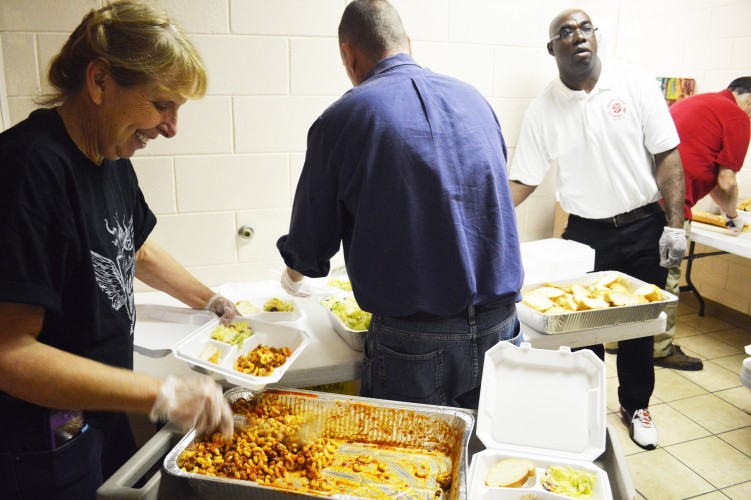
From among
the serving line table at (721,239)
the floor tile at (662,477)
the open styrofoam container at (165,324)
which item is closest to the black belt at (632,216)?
the serving line table at (721,239)

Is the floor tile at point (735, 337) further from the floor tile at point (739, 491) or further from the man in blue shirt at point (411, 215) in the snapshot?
the man in blue shirt at point (411, 215)

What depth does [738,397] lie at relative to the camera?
11.0ft

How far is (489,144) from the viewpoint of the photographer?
1.57 m

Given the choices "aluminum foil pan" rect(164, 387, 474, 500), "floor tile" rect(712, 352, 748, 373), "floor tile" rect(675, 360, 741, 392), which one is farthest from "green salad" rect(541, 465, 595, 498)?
"floor tile" rect(712, 352, 748, 373)

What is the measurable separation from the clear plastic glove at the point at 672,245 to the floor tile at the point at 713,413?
1062mm

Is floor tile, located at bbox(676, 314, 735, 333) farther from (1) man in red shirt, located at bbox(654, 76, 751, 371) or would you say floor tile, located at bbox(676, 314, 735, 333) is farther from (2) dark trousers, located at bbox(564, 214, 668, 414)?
(2) dark trousers, located at bbox(564, 214, 668, 414)

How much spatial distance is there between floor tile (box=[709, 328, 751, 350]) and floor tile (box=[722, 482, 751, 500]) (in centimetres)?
170

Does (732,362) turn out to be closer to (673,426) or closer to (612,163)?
(673,426)

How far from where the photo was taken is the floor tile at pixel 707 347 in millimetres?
3904

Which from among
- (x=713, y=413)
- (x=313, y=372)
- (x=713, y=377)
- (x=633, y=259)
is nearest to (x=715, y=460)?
(x=713, y=413)

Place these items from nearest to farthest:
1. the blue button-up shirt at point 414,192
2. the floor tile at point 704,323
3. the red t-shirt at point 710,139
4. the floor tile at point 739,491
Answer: the blue button-up shirt at point 414,192 < the floor tile at point 739,491 < the red t-shirt at point 710,139 < the floor tile at point 704,323

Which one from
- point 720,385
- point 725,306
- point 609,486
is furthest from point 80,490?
point 725,306

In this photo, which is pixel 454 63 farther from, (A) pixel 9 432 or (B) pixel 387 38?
(A) pixel 9 432

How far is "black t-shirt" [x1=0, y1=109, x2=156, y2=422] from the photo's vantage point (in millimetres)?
988
